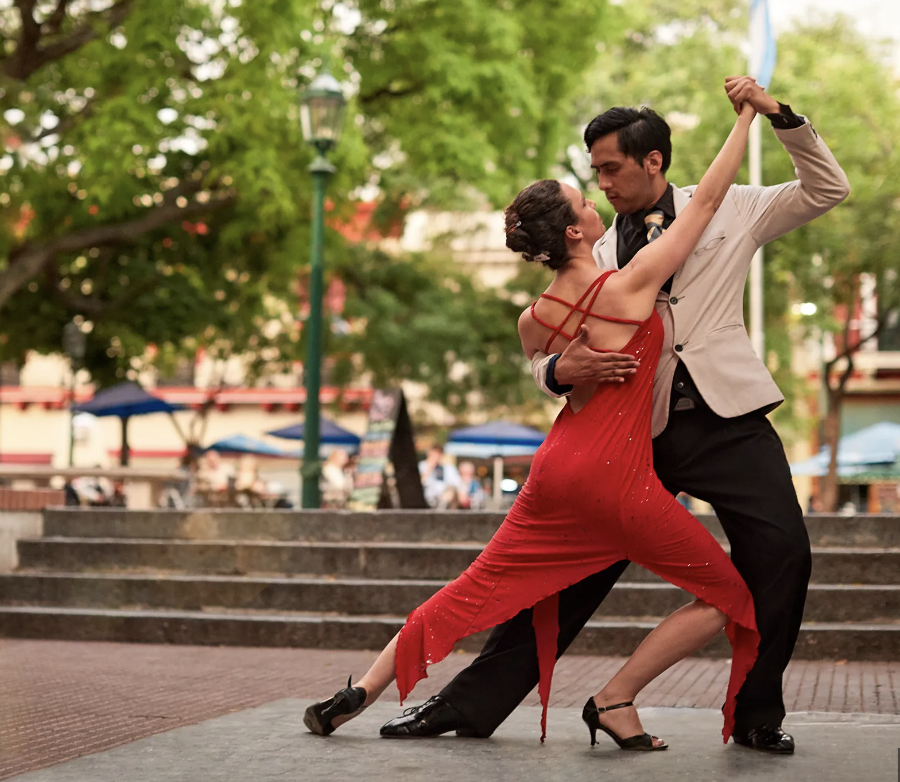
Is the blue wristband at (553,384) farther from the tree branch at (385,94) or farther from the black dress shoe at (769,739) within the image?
the tree branch at (385,94)

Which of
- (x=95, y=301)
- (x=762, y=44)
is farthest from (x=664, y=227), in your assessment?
(x=762, y=44)

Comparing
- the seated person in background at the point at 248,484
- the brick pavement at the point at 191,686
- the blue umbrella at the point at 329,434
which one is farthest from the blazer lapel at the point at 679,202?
the blue umbrella at the point at 329,434

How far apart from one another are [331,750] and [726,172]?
220cm

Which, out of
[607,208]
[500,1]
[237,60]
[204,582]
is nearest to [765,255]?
[607,208]

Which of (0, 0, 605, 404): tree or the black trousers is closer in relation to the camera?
the black trousers

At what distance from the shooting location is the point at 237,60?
16172mm

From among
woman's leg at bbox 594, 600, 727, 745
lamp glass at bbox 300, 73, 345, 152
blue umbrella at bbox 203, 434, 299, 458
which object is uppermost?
lamp glass at bbox 300, 73, 345, 152

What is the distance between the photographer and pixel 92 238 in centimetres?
1855

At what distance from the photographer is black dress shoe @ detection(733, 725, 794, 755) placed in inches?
155

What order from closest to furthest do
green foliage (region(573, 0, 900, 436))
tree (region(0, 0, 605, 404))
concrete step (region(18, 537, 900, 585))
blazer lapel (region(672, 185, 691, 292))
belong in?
blazer lapel (region(672, 185, 691, 292))
concrete step (region(18, 537, 900, 585))
tree (region(0, 0, 605, 404))
green foliage (region(573, 0, 900, 436))

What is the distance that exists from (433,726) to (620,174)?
1943 mm

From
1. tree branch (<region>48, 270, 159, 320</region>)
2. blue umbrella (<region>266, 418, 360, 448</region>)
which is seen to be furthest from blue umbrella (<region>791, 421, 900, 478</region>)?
tree branch (<region>48, 270, 159, 320</region>)

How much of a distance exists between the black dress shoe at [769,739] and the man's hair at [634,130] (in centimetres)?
184

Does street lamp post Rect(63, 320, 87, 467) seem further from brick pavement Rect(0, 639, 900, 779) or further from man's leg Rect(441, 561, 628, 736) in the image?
man's leg Rect(441, 561, 628, 736)
